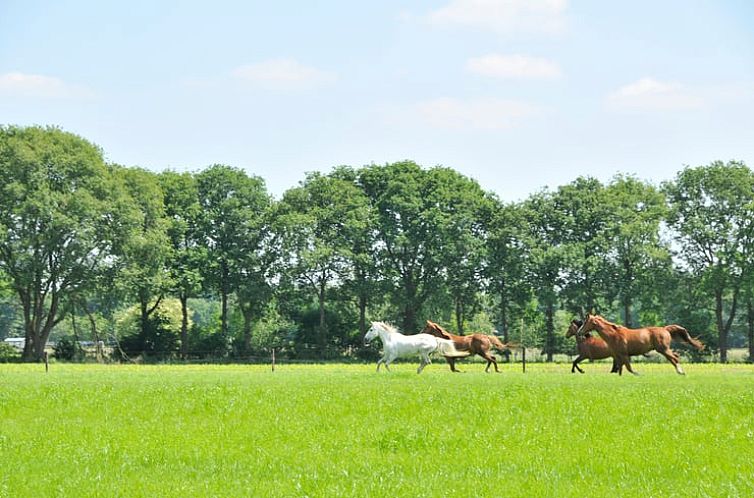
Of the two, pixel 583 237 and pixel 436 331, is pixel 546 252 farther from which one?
pixel 436 331

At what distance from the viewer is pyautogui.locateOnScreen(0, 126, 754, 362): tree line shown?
70500mm

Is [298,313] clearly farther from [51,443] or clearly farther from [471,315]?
[51,443]

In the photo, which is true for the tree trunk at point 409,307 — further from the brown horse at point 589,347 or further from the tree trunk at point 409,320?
the brown horse at point 589,347

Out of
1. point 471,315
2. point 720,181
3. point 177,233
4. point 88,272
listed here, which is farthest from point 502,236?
point 88,272

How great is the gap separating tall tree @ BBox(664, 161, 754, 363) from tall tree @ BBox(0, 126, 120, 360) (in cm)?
4677

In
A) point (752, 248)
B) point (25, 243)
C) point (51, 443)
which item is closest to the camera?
point (51, 443)

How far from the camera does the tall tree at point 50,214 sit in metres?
66.7

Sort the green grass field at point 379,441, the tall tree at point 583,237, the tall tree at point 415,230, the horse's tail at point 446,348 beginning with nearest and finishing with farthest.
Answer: the green grass field at point 379,441, the horse's tail at point 446,348, the tall tree at point 583,237, the tall tree at point 415,230

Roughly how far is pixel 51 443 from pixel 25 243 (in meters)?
52.4

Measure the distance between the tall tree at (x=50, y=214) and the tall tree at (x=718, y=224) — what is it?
46774mm

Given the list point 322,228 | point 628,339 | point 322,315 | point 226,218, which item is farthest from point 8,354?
point 628,339

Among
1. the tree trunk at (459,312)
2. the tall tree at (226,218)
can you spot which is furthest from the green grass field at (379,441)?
the tree trunk at (459,312)

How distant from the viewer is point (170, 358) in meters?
76.1

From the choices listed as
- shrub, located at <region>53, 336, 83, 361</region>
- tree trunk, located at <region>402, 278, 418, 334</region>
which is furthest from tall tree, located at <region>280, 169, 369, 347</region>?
shrub, located at <region>53, 336, 83, 361</region>
